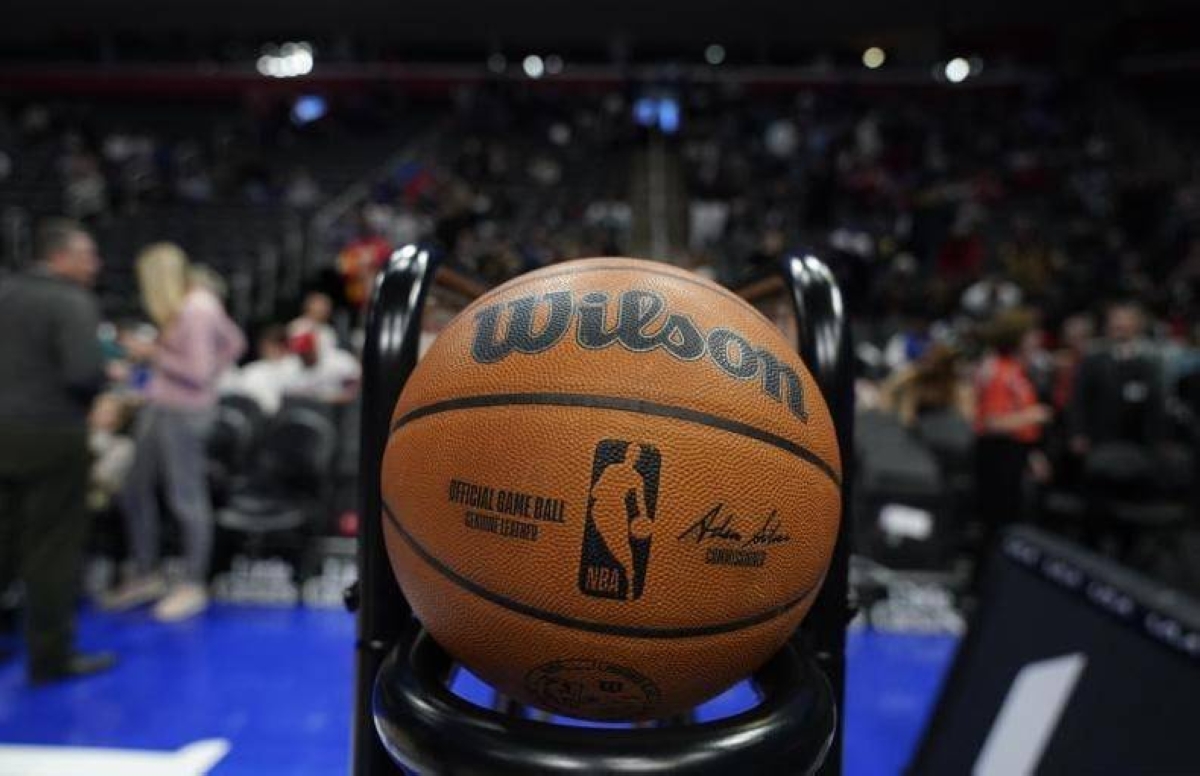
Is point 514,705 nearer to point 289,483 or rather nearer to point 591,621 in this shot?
point 591,621

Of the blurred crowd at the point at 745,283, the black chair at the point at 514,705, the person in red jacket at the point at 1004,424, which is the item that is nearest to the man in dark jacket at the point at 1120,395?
the blurred crowd at the point at 745,283

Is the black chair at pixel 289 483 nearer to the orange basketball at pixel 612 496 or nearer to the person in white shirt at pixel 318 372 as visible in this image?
the person in white shirt at pixel 318 372

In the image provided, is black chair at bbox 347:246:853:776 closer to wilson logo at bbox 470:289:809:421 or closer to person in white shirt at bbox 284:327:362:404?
wilson logo at bbox 470:289:809:421

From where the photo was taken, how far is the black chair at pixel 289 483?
4.32 meters

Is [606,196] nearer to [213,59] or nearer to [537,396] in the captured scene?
[213,59]

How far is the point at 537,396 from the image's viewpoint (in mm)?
678

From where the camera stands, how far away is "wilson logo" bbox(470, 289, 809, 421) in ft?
2.27

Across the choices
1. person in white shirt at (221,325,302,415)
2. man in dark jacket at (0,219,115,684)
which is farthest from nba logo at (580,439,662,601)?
person in white shirt at (221,325,302,415)

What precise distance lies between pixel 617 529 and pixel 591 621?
0.25 feet

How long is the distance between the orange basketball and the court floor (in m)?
2.28

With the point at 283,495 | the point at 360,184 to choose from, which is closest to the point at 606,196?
the point at 360,184

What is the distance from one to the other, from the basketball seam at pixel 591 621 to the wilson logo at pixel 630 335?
0.17 metres

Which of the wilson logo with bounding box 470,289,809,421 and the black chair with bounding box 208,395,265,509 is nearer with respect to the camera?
the wilson logo with bounding box 470,289,809,421

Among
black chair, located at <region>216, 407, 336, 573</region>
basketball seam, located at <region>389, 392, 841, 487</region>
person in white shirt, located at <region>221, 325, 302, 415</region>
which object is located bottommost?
black chair, located at <region>216, 407, 336, 573</region>
